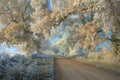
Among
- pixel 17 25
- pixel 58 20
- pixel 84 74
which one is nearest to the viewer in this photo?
pixel 84 74

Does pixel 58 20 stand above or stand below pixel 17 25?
below

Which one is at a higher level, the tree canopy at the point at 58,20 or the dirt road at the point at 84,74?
the tree canopy at the point at 58,20

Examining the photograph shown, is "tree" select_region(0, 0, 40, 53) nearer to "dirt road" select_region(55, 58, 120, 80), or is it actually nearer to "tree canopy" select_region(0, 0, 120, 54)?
"tree canopy" select_region(0, 0, 120, 54)

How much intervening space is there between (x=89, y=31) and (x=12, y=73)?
913cm

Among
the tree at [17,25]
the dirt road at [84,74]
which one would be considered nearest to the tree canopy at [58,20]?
the tree at [17,25]

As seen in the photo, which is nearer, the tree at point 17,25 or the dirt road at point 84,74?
the dirt road at point 84,74

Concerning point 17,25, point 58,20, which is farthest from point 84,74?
point 17,25

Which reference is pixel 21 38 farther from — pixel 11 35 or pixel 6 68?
pixel 6 68

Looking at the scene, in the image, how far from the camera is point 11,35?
23141 millimetres

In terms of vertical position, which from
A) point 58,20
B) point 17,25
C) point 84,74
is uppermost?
point 17,25

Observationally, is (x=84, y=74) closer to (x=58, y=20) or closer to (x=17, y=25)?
(x=58, y=20)

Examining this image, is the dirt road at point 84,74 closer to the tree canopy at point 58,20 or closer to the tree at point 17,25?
the tree canopy at point 58,20

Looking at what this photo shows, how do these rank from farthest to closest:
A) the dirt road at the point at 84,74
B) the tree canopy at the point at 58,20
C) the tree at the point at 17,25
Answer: the tree at the point at 17,25 < the tree canopy at the point at 58,20 < the dirt road at the point at 84,74

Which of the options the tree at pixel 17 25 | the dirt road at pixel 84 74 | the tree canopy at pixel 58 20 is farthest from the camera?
the tree at pixel 17 25
